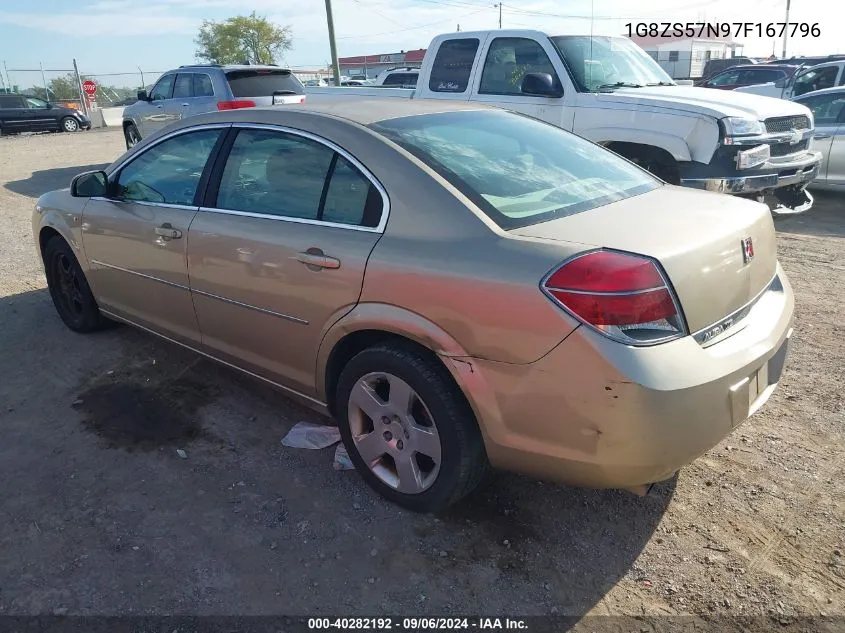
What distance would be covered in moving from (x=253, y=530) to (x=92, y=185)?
2.51 m

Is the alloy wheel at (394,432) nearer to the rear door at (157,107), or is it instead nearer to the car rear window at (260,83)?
the car rear window at (260,83)

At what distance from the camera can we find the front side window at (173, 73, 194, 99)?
12469 mm

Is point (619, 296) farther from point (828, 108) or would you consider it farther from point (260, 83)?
point (260, 83)

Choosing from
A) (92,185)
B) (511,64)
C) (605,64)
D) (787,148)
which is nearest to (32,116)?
(511,64)

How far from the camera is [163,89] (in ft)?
44.0

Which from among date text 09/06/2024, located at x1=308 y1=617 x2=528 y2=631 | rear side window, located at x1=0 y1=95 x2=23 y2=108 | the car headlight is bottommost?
date text 09/06/2024, located at x1=308 y1=617 x2=528 y2=631

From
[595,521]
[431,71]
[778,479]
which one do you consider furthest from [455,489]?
[431,71]

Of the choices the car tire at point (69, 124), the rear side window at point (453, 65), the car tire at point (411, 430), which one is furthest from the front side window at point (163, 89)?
the car tire at point (69, 124)

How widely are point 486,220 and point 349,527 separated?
1.39 metres

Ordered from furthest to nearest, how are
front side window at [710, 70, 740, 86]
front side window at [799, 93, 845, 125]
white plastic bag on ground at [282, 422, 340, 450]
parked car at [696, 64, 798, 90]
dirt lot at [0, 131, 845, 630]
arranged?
front side window at [710, 70, 740, 86], parked car at [696, 64, 798, 90], front side window at [799, 93, 845, 125], white plastic bag on ground at [282, 422, 340, 450], dirt lot at [0, 131, 845, 630]

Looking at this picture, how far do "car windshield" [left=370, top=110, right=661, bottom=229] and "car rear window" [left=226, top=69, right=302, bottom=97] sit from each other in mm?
9162

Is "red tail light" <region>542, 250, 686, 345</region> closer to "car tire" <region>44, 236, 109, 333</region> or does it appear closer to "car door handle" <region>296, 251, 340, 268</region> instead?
"car door handle" <region>296, 251, 340, 268</region>

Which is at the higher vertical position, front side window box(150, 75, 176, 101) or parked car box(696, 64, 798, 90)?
front side window box(150, 75, 176, 101)

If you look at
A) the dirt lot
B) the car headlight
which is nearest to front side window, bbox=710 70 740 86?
the car headlight
